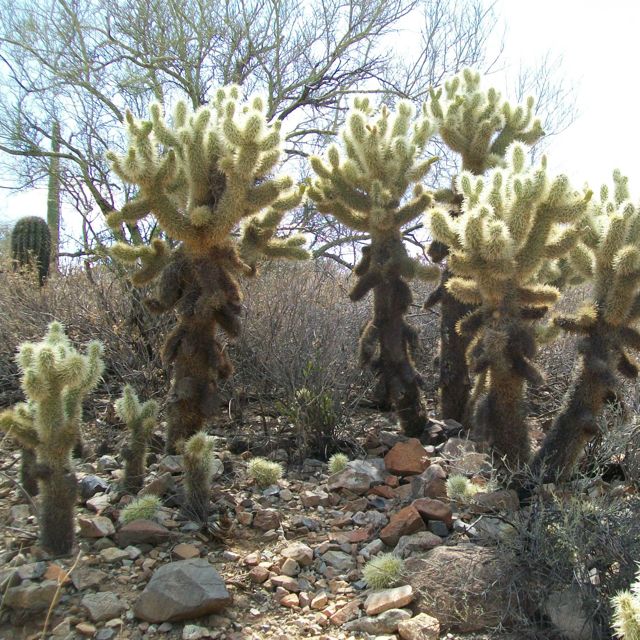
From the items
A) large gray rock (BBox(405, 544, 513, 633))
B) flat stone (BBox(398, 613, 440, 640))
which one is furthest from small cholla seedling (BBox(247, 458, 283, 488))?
flat stone (BBox(398, 613, 440, 640))

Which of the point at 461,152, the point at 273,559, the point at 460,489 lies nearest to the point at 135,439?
the point at 273,559

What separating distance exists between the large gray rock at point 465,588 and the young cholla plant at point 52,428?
5.54ft

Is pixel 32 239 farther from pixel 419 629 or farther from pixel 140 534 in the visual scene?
Answer: pixel 419 629

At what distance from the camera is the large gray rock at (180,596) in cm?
306

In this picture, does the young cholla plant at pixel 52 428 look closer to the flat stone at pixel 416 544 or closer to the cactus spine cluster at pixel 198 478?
the cactus spine cluster at pixel 198 478

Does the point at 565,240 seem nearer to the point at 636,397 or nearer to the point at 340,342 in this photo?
the point at 636,397

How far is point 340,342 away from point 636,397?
2.28 meters

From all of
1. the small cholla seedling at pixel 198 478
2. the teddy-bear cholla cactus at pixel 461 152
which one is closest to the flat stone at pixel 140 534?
the small cholla seedling at pixel 198 478

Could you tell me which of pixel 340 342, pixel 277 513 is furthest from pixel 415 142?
pixel 277 513

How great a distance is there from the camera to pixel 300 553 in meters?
3.65

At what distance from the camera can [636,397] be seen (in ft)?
14.1

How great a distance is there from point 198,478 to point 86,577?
0.79 m

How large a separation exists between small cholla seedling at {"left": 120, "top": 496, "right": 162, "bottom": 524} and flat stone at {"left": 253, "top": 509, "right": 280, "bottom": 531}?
0.55 metres

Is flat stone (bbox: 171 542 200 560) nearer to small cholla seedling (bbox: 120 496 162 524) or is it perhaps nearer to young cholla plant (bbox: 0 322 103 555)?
small cholla seedling (bbox: 120 496 162 524)
